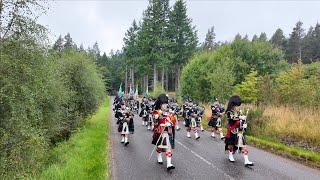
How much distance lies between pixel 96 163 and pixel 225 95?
77.7 ft

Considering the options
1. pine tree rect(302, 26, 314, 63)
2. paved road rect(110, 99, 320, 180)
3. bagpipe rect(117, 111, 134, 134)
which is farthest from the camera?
pine tree rect(302, 26, 314, 63)

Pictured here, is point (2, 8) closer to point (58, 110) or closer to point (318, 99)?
point (58, 110)

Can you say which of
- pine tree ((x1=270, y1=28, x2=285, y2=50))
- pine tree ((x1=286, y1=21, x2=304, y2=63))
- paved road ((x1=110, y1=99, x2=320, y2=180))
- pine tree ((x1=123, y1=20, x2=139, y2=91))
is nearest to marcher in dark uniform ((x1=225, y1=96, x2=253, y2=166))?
paved road ((x1=110, y1=99, x2=320, y2=180))

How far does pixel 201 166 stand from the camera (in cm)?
1355

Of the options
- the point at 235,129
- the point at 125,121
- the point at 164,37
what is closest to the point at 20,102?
the point at 235,129

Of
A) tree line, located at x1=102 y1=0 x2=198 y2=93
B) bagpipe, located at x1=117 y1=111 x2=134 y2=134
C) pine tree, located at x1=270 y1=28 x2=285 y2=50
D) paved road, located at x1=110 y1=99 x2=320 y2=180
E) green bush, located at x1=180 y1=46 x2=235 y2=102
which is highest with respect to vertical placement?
pine tree, located at x1=270 y1=28 x2=285 y2=50

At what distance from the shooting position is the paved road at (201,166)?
12.1m

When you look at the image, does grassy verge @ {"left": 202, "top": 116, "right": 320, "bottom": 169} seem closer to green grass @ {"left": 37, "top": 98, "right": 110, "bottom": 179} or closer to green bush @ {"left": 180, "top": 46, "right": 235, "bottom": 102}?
green grass @ {"left": 37, "top": 98, "right": 110, "bottom": 179}

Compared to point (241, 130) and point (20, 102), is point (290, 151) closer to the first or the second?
point (241, 130)

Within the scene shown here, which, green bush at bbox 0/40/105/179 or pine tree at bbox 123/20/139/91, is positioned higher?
pine tree at bbox 123/20/139/91

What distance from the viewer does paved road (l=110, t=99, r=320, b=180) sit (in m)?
12.1

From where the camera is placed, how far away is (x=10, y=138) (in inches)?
402

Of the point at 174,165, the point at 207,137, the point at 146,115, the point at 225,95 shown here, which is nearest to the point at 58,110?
the point at 174,165

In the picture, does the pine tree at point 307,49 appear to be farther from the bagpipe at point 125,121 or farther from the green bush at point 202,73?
the bagpipe at point 125,121
